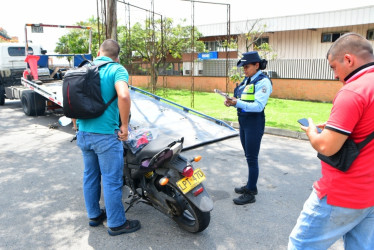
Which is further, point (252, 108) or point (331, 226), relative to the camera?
point (252, 108)

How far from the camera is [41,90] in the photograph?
345 inches

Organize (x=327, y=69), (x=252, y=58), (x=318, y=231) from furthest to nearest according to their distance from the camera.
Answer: (x=327, y=69), (x=252, y=58), (x=318, y=231)

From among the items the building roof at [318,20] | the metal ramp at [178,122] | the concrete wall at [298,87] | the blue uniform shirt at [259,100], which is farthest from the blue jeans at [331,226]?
the building roof at [318,20]

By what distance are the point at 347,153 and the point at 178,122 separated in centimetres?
527

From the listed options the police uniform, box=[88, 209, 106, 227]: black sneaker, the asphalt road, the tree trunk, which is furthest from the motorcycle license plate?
the tree trunk

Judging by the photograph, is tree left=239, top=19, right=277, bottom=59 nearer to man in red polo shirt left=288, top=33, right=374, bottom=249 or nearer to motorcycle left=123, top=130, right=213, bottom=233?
motorcycle left=123, top=130, right=213, bottom=233

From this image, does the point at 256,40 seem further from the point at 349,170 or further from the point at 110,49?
the point at 349,170

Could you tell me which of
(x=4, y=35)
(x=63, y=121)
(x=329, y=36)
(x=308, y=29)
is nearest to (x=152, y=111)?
(x=63, y=121)

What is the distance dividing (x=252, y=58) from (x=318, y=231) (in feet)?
7.40

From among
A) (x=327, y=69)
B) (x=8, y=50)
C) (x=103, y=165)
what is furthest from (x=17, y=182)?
(x=327, y=69)

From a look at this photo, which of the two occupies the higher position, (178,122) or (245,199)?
(178,122)

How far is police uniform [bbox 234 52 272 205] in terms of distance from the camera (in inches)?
140

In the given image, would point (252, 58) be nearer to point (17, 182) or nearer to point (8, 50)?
point (17, 182)

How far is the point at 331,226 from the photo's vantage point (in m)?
1.83
